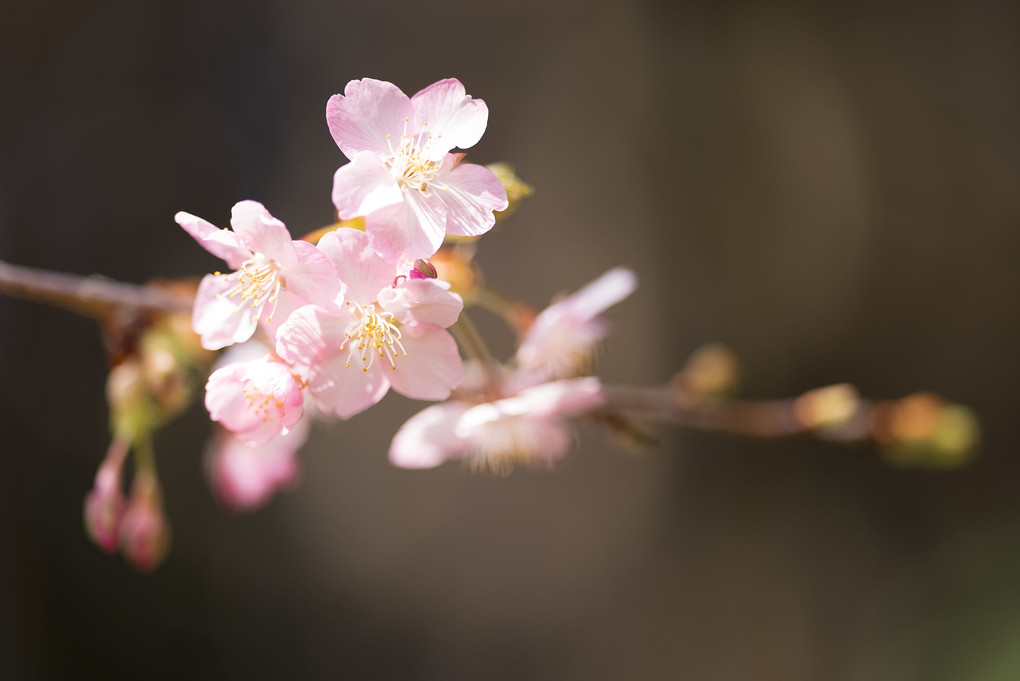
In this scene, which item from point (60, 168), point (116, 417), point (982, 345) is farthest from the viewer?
point (60, 168)

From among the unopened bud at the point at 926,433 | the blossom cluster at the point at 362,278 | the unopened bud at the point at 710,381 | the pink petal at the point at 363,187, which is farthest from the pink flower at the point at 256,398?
the unopened bud at the point at 926,433

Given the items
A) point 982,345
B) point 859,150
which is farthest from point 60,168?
point 982,345

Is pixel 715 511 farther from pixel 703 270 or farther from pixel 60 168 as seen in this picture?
pixel 60 168

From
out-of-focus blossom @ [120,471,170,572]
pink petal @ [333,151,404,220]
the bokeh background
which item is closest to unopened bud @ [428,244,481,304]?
pink petal @ [333,151,404,220]

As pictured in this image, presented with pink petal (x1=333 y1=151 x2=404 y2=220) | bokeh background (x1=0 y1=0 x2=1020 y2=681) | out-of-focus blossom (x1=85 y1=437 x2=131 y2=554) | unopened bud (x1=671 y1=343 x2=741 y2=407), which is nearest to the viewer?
pink petal (x1=333 y1=151 x2=404 y2=220)

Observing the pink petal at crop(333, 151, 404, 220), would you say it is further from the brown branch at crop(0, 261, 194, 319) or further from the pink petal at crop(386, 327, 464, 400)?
the brown branch at crop(0, 261, 194, 319)
